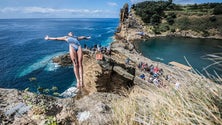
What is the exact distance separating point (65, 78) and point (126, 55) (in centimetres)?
1277

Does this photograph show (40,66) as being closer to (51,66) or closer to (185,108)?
(51,66)

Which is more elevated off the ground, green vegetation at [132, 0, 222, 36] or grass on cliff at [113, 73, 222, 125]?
green vegetation at [132, 0, 222, 36]

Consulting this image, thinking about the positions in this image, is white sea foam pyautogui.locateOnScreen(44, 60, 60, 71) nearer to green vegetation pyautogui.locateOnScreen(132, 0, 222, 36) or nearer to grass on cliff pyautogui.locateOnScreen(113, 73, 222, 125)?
grass on cliff pyautogui.locateOnScreen(113, 73, 222, 125)

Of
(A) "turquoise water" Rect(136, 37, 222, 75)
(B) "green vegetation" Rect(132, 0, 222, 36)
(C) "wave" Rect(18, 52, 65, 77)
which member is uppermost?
(B) "green vegetation" Rect(132, 0, 222, 36)

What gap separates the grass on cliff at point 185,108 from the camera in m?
1.90

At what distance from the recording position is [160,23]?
276 feet

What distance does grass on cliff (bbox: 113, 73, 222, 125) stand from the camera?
1901mm

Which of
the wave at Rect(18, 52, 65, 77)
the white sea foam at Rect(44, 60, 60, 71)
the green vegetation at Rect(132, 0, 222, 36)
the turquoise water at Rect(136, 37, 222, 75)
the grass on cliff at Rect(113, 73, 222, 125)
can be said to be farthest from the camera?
the green vegetation at Rect(132, 0, 222, 36)

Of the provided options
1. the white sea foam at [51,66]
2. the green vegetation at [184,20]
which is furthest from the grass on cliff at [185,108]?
the green vegetation at [184,20]

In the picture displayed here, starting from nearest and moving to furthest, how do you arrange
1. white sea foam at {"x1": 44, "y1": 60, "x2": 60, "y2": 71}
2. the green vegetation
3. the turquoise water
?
white sea foam at {"x1": 44, "y1": 60, "x2": 60, "y2": 71}, the turquoise water, the green vegetation

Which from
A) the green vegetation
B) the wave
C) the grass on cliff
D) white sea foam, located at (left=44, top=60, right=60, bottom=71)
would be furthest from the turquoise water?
the grass on cliff

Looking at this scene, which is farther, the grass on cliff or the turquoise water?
the turquoise water

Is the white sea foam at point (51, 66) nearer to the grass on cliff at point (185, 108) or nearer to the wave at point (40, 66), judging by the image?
the wave at point (40, 66)

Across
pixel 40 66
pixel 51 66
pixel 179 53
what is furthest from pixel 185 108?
pixel 179 53
